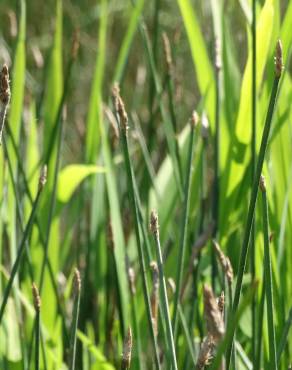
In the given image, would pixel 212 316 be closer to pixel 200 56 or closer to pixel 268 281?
pixel 268 281

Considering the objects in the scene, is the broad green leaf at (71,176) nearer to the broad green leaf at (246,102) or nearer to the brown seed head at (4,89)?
the broad green leaf at (246,102)

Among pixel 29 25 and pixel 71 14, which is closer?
pixel 71 14

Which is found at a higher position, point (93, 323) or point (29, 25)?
point (29, 25)

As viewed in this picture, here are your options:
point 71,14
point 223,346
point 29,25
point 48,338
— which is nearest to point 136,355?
point 48,338

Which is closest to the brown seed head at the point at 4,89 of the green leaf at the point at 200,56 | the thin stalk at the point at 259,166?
the thin stalk at the point at 259,166

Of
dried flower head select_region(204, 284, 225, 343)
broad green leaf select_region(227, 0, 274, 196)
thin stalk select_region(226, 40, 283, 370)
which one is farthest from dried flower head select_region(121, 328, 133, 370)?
broad green leaf select_region(227, 0, 274, 196)

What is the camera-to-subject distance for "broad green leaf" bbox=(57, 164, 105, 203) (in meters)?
0.95

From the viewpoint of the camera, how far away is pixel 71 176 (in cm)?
97

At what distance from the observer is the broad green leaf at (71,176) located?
3.11ft

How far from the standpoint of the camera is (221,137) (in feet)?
3.11

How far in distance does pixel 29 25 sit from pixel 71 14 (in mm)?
396

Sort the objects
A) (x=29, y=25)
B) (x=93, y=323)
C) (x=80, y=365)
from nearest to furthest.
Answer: (x=80, y=365) < (x=93, y=323) < (x=29, y=25)

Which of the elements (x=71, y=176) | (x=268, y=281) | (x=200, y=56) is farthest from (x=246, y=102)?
(x=268, y=281)

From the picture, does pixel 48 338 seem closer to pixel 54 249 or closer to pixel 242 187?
pixel 54 249
